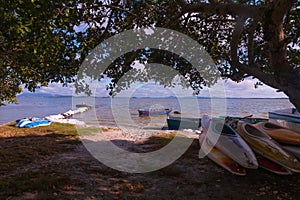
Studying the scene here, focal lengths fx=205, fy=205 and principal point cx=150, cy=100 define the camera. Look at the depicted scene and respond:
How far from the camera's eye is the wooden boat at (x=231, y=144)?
602 centimetres

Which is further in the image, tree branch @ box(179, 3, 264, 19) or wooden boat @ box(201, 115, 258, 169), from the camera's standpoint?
wooden boat @ box(201, 115, 258, 169)

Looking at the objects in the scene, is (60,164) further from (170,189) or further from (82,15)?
(82,15)

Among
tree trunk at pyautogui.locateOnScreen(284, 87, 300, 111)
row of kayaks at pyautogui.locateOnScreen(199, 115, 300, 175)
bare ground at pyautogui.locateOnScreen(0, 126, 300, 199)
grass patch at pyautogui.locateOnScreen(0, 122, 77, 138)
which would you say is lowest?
grass patch at pyautogui.locateOnScreen(0, 122, 77, 138)

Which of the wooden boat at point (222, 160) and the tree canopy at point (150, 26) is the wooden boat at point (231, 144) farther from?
the tree canopy at point (150, 26)

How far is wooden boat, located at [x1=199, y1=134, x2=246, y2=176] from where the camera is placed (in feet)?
20.0

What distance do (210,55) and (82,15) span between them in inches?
222

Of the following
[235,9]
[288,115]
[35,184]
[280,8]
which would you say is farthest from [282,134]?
[288,115]

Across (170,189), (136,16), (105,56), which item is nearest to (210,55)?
(136,16)

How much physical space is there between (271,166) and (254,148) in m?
0.71

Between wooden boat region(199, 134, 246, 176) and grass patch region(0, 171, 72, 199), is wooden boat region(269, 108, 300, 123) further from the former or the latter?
grass patch region(0, 171, 72, 199)

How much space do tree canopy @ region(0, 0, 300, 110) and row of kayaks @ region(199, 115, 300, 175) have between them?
1.95 m

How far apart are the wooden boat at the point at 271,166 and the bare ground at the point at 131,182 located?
0.69ft

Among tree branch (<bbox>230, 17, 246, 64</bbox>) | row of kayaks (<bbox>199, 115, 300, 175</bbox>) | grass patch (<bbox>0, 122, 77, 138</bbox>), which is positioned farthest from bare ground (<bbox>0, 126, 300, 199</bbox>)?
grass patch (<bbox>0, 122, 77, 138</bbox>)

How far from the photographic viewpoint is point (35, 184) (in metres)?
5.02
